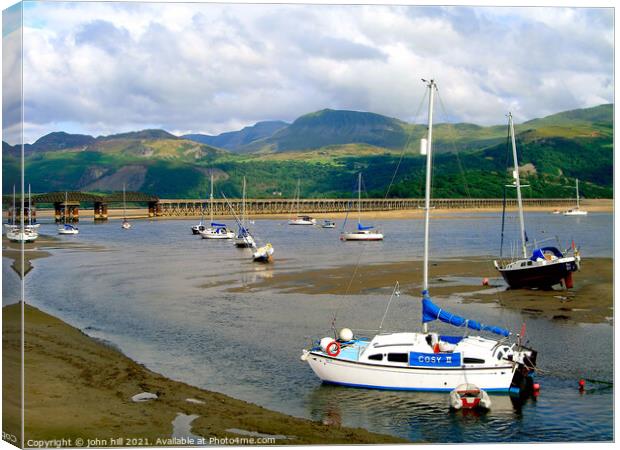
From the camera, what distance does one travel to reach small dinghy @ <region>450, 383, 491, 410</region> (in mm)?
18016

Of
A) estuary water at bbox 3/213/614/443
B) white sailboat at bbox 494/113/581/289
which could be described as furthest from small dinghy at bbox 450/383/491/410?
white sailboat at bbox 494/113/581/289

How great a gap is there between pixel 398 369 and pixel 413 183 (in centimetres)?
16312

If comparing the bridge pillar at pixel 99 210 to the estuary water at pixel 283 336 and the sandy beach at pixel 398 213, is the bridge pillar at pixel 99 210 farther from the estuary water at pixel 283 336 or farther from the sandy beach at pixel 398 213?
the estuary water at pixel 283 336

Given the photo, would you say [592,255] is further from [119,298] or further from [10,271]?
[10,271]

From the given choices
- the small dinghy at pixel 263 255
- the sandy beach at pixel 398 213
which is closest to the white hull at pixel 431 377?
the small dinghy at pixel 263 255

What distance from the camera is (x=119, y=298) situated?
35875 millimetres

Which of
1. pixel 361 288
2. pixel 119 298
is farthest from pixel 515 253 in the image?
pixel 119 298

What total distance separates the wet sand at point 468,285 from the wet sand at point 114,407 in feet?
48.9

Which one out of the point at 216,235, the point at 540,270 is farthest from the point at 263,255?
the point at 216,235

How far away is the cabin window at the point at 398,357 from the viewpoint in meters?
19.2

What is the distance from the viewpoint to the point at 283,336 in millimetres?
26344

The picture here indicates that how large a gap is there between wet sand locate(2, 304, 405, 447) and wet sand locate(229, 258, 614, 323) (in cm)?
1491

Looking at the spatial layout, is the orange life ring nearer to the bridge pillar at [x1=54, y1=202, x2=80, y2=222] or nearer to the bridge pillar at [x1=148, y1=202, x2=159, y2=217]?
the bridge pillar at [x1=54, y1=202, x2=80, y2=222]

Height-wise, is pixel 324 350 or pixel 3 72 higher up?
pixel 3 72
